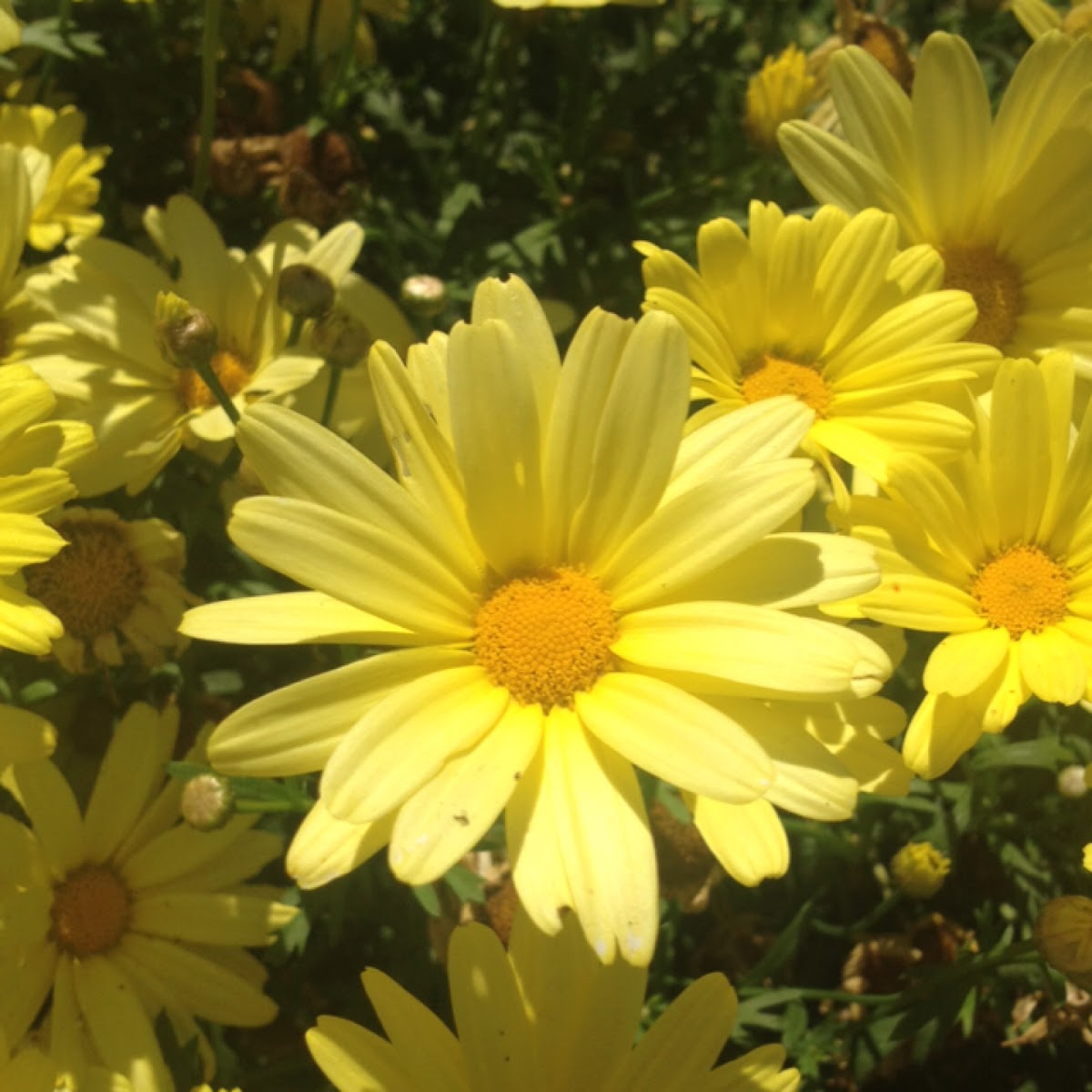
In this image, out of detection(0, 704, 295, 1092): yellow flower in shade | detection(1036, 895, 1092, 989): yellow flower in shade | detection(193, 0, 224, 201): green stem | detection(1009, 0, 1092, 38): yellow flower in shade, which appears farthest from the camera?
detection(1009, 0, 1092, 38): yellow flower in shade

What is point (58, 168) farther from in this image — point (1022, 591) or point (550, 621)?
point (1022, 591)

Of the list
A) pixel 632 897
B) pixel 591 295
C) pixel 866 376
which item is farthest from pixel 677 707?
pixel 591 295

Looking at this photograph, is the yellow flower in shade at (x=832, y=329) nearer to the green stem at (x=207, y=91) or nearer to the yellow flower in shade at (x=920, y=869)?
the yellow flower in shade at (x=920, y=869)

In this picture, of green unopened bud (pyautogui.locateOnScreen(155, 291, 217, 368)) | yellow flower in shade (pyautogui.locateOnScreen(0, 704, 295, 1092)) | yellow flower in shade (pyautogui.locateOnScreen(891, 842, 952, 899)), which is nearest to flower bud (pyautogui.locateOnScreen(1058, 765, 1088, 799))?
yellow flower in shade (pyautogui.locateOnScreen(891, 842, 952, 899))

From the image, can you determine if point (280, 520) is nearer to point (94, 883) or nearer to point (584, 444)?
point (584, 444)

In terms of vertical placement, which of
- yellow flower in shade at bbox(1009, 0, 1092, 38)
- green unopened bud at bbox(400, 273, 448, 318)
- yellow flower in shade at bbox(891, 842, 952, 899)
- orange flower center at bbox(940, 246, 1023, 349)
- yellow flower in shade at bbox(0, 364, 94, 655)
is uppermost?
yellow flower in shade at bbox(1009, 0, 1092, 38)

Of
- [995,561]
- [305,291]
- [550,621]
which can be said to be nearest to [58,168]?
[305,291]

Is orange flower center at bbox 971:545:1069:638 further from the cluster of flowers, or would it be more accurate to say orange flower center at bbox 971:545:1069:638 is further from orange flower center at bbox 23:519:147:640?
orange flower center at bbox 23:519:147:640
